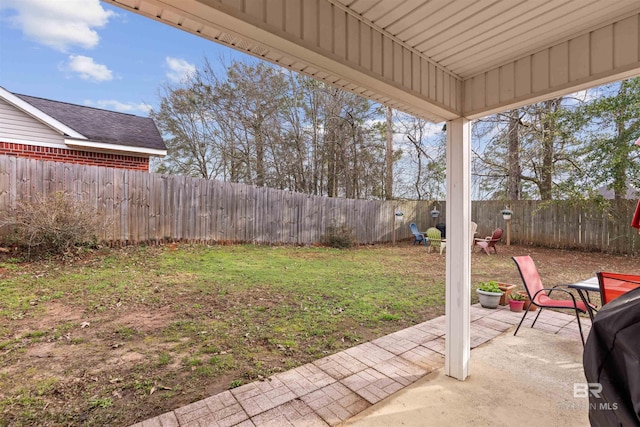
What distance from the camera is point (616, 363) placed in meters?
0.78

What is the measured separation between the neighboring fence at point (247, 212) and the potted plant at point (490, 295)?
17.4 ft

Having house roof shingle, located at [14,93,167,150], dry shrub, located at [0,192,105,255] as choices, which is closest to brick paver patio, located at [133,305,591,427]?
dry shrub, located at [0,192,105,255]

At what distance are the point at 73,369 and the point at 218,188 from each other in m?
5.34

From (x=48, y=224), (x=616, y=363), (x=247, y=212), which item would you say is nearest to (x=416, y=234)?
(x=247, y=212)

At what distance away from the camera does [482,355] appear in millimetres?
2572

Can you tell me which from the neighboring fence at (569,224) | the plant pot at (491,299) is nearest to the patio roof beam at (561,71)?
the plant pot at (491,299)

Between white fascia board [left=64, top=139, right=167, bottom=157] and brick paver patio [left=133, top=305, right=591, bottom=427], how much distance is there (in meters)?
7.35

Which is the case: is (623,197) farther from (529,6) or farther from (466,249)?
(529,6)

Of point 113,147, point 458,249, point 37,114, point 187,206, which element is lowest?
point 458,249

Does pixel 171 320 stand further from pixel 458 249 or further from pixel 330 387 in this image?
pixel 458 249

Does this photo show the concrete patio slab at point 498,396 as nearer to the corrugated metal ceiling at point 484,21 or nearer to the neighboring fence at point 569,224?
the corrugated metal ceiling at point 484,21

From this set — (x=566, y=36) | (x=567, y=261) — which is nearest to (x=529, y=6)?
(x=566, y=36)

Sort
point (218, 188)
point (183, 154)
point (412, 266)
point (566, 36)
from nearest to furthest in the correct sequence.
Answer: point (566, 36) → point (412, 266) → point (218, 188) → point (183, 154)

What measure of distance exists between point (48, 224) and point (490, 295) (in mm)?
6412
